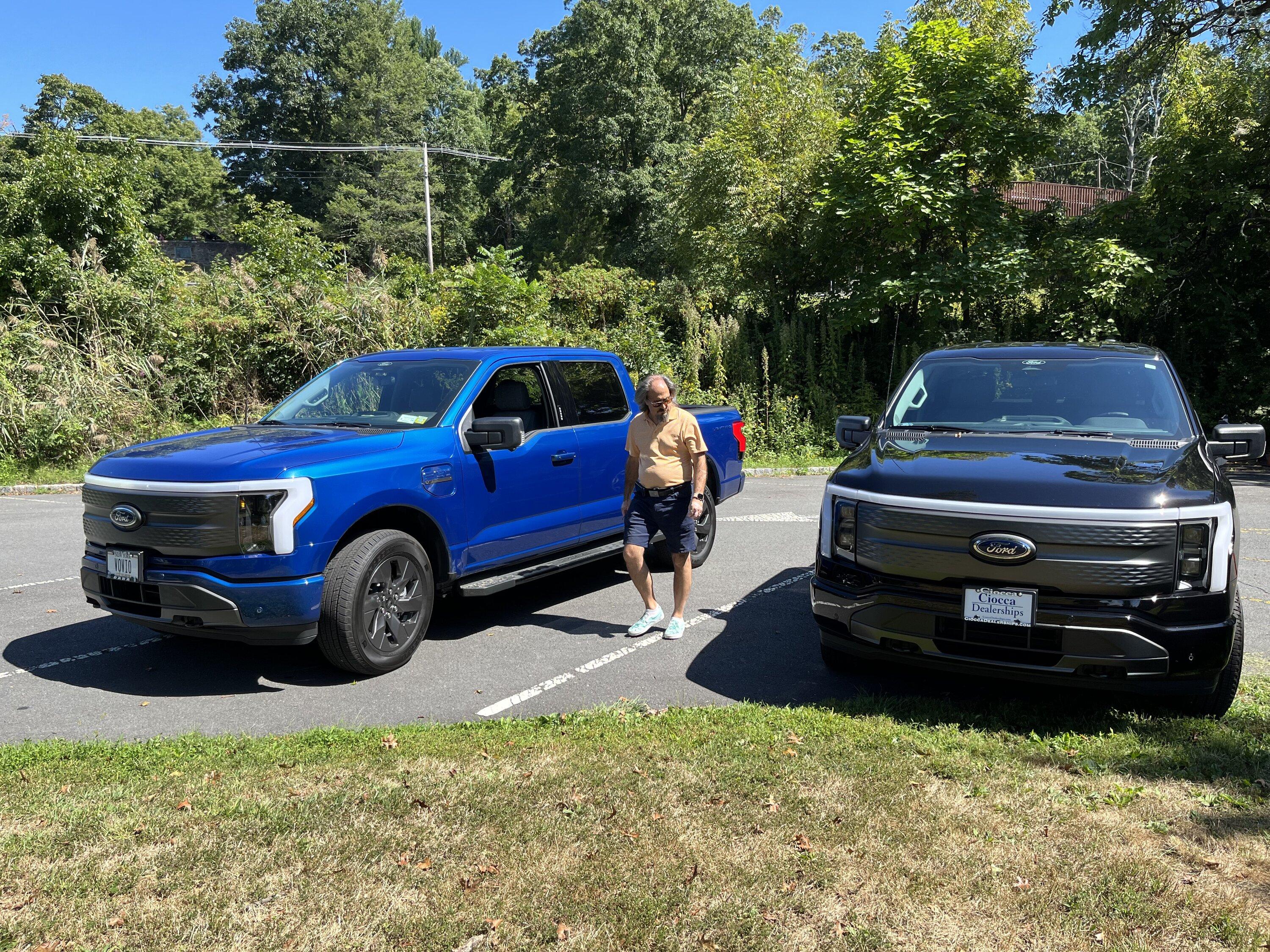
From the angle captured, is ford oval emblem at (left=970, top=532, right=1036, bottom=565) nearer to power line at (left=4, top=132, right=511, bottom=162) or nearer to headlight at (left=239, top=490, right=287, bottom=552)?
headlight at (left=239, top=490, right=287, bottom=552)

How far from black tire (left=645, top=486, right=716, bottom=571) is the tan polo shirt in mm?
2184

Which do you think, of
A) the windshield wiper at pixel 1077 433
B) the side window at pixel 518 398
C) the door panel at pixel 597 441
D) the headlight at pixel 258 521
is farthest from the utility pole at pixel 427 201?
the windshield wiper at pixel 1077 433

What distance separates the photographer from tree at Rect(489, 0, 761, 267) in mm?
37156

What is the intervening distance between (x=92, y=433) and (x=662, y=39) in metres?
30.9

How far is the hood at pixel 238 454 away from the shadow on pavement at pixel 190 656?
1.23 meters

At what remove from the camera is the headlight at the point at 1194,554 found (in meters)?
4.16

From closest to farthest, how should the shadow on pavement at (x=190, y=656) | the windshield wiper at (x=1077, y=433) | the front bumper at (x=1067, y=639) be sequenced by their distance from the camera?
the front bumper at (x=1067, y=639), the windshield wiper at (x=1077, y=433), the shadow on pavement at (x=190, y=656)

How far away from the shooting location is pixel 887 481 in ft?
15.5

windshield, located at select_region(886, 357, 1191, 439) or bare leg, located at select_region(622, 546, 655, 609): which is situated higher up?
windshield, located at select_region(886, 357, 1191, 439)

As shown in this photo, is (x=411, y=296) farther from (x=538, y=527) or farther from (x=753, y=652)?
(x=753, y=652)

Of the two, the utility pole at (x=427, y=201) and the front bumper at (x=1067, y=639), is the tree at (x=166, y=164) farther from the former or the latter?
the front bumper at (x=1067, y=639)

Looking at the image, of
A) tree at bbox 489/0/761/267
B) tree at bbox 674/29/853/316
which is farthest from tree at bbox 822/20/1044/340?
tree at bbox 489/0/761/267

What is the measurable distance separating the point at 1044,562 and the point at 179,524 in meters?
4.46

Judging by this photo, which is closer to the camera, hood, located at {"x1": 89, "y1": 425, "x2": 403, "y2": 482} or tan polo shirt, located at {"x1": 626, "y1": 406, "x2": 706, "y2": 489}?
hood, located at {"x1": 89, "y1": 425, "x2": 403, "y2": 482}
